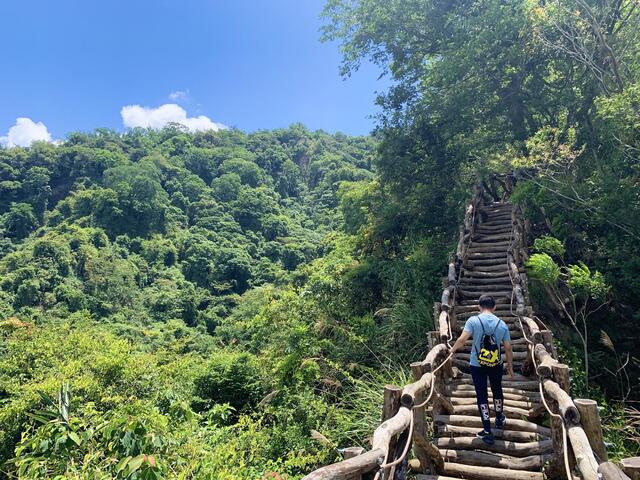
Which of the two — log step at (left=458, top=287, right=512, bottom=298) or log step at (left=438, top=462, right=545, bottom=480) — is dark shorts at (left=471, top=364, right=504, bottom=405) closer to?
log step at (left=438, top=462, right=545, bottom=480)

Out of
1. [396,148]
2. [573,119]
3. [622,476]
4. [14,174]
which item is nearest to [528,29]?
[573,119]

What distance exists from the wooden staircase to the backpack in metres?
0.49

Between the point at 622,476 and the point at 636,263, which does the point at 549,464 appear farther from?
the point at 636,263

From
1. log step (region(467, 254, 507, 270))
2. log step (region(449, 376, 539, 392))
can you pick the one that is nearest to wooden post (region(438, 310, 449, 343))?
log step (region(449, 376, 539, 392))

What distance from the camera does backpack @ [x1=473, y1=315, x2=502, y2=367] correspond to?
432 cm

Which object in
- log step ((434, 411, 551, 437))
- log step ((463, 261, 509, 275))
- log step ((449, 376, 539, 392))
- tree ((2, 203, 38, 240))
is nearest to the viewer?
log step ((434, 411, 551, 437))

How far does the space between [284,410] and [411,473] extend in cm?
412

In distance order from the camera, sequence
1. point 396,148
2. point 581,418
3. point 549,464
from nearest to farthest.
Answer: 1. point 581,418
2. point 549,464
3. point 396,148

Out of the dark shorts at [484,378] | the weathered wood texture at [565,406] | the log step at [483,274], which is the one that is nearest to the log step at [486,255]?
the log step at [483,274]

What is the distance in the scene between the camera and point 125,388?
34.7 ft

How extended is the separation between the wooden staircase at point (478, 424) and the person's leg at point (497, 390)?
13 centimetres

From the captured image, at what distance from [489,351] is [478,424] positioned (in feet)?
3.23

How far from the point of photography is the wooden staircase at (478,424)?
2.79 metres

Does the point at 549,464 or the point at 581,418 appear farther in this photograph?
the point at 549,464
